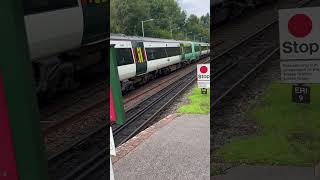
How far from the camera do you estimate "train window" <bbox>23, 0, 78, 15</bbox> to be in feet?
24.5

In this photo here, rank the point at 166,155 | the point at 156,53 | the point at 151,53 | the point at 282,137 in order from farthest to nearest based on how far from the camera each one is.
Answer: the point at 156,53 < the point at 151,53 < the point at 166,155 < the point at 282,137

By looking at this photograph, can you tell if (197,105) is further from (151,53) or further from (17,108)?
(17,108)

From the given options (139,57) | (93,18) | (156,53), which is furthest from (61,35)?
(156,53)

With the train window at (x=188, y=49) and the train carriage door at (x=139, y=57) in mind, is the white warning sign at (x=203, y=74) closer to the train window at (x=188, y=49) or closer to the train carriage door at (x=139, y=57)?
the train carriage door at (x=139, y=57)

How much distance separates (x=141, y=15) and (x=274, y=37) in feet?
217

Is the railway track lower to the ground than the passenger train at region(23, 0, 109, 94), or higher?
lower

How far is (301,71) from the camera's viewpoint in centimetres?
655

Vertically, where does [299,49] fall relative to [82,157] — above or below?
above

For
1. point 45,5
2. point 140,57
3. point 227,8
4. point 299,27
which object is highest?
point 227,8

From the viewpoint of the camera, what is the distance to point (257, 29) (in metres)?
15.4

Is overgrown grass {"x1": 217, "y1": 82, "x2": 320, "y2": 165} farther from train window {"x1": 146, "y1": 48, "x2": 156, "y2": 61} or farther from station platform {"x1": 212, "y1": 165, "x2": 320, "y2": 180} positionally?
train window {"x1": 146, "y1": 48, "x2": 156, "y2": 61}

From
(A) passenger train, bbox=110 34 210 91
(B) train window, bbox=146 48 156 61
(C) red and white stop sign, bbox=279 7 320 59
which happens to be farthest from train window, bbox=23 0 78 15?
(B) train window, bbox=146 48 156 61

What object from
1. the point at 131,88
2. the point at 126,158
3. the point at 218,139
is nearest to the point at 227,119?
the point at 218,139

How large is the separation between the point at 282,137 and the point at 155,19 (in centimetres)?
7728
